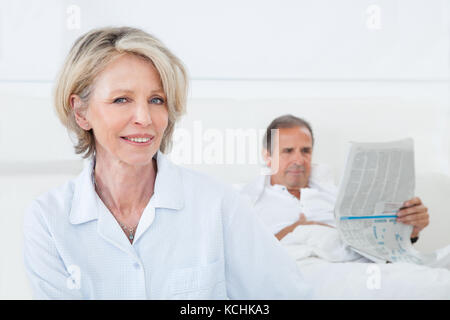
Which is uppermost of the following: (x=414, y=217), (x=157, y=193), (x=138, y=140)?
(x=138, y=140)

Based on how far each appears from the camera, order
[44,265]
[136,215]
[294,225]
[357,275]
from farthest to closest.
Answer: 1. [294,225]
2. [357,275]
3. [136,215]
4. [44,265]

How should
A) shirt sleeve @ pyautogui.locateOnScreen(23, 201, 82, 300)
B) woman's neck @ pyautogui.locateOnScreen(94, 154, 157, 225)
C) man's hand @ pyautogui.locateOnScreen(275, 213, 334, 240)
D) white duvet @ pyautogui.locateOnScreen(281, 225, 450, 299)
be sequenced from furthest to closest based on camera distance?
man's hand @ pyautogui.locateOnScreen(275, 213, 334, 240)
white duvet @ pyautogui.locateOnScreen(281, 225, 450, 299)
woman's neck @ pyautogui.locateOnScreen(94, 154, 157, 225)
shirt sleeve @ pyautogui.locateOnScreen(23, 201, 82, 300)

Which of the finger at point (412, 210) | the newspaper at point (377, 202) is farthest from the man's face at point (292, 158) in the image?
the finger at point (412, 210)

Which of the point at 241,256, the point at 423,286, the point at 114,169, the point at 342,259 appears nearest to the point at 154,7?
the point at 114,169

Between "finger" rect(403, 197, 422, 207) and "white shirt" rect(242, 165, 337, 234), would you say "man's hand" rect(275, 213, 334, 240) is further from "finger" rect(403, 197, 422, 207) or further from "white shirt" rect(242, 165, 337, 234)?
"finger" rect(403, 197, 422, 207)

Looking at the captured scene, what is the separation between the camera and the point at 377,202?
1.33 m

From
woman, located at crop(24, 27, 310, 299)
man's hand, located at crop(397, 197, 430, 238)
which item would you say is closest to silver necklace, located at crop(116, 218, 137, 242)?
woman, located at crop(24, 27, 310, 299)

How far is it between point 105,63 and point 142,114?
0.13m

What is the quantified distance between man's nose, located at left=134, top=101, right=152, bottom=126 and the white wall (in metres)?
0.31

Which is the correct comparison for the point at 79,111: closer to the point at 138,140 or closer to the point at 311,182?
the point at 138,140

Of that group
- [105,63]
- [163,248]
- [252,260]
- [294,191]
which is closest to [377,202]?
[294,191]

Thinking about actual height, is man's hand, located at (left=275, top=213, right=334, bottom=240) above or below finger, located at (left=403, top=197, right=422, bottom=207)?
below

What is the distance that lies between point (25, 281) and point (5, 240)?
0.41 feet

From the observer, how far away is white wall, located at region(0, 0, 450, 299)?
4.28 ft
